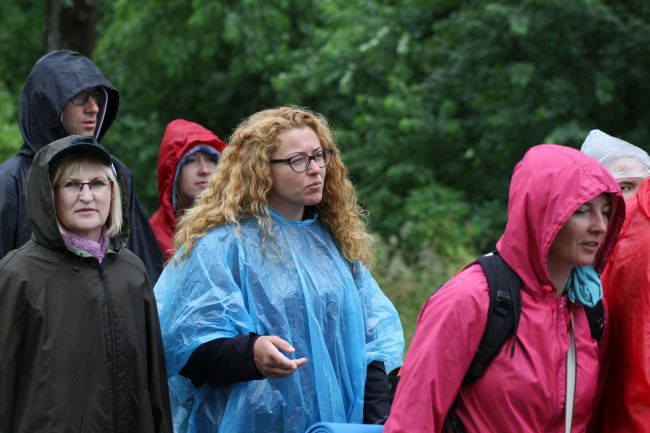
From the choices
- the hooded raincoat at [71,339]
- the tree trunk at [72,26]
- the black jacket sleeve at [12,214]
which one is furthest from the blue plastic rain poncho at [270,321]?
the tree trunk at [72,26]

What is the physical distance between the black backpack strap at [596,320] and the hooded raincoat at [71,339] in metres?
1.64

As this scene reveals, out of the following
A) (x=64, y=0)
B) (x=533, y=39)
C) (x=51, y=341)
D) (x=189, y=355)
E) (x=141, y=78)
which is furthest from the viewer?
(x=141, y=78)

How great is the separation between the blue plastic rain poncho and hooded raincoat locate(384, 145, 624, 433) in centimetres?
95

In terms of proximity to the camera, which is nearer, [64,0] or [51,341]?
[51,341]

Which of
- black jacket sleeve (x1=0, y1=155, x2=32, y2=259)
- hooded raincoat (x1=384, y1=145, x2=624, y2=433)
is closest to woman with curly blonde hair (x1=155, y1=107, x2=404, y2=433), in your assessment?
black jacket sleeve (x1=0, y1=155, x2=32, y2=259)

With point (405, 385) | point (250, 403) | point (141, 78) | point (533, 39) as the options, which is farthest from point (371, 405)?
point (141, 78)

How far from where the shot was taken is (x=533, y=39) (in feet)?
40.3

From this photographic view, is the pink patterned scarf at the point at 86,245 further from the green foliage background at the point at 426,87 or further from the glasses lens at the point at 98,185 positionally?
the green foliage background at the point at 426,87

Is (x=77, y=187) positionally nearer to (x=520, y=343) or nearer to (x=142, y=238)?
(x=142, y=238)

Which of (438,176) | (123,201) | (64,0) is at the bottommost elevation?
(438,176)

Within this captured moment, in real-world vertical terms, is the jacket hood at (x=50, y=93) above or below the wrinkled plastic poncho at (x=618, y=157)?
above

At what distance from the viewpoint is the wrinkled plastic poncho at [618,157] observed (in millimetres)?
4801

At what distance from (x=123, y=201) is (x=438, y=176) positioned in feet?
31.3

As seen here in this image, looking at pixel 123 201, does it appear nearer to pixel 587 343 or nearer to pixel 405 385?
pixel 405 385
